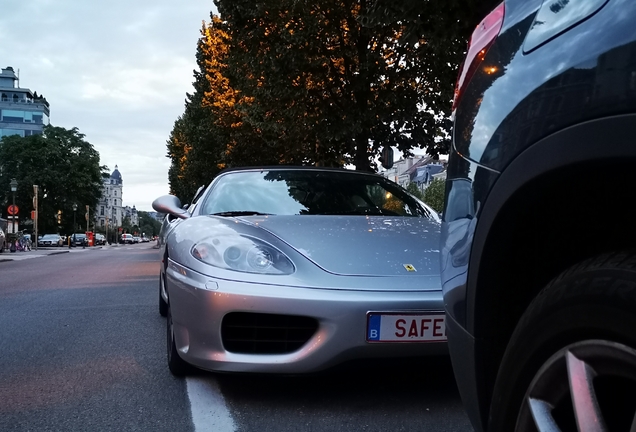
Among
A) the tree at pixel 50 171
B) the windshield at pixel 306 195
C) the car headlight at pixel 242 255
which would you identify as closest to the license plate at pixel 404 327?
the car headlight at pixel 242 255

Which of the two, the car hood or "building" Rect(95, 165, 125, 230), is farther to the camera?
"building" Rect(95, 165, 125, 230)

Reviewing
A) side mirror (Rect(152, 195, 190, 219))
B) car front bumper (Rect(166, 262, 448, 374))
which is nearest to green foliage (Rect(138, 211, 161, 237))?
side mirror (Rect(152, 195, 190, 219))

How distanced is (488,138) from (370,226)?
2.36 metres

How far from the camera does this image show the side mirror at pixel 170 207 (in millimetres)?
4816

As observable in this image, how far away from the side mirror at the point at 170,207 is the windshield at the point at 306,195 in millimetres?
252

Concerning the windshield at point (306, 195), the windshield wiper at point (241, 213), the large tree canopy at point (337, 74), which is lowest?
the windshield wiper at point (241, 213)

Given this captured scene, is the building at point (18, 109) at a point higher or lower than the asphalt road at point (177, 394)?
higher

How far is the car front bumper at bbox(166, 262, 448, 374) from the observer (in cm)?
312

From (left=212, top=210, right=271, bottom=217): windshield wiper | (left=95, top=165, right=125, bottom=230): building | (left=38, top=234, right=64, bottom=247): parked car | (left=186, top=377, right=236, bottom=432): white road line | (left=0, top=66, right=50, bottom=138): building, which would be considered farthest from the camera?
(left=95, top=165, right=125, bottom=230): building

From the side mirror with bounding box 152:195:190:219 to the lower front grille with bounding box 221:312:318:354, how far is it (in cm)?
157

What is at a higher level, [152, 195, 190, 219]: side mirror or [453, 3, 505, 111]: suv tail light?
[453, 3, 505, 111]: suv tail light

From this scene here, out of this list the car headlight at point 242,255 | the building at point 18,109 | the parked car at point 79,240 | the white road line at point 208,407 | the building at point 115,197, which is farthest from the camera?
the building at point 115,197

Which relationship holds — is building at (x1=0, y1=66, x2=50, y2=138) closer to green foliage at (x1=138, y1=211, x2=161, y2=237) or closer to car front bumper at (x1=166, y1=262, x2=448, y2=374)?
green foliage at (x1=138, y1=211, x2=161, y2=237)

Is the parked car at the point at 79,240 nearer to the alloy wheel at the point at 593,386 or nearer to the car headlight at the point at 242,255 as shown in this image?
the car headlight at the point at 242,255
